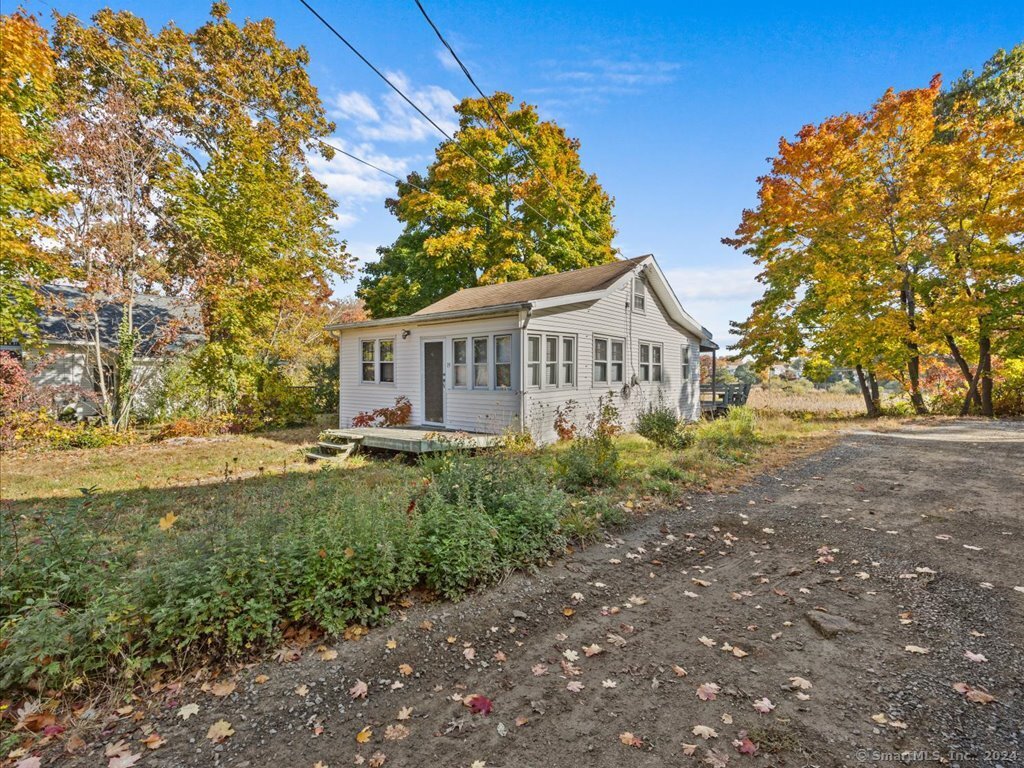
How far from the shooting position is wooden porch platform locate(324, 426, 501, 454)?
909 centimetres

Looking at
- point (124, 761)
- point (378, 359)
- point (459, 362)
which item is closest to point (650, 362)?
point (459, 362)

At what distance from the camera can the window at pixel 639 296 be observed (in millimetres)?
13695

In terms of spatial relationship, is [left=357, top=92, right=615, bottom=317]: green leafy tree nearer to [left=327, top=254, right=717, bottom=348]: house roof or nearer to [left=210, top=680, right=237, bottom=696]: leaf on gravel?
[left=327, top=254, right=717, bottom=348]: house roof

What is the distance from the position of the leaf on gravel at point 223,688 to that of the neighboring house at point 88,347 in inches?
504

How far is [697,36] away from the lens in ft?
27.8

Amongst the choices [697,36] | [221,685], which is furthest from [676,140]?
[221,685]

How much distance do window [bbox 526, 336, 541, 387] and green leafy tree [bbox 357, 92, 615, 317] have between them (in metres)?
8.84

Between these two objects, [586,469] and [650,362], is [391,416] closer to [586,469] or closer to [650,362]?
[586,469]

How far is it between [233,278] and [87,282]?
3559 mm

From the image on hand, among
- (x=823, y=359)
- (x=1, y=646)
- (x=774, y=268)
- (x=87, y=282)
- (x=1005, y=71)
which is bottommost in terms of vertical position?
(x=1, y=646)

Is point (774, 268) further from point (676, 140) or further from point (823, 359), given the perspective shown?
point (676, 140)

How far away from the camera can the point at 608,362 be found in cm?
1294

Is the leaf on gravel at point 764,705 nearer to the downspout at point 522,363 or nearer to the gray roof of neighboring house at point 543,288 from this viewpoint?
the downspout at point 522,363

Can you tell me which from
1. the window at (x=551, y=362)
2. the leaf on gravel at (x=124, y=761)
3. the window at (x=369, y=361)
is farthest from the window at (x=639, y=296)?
the leaf on gravel at (x=124, y=761)
